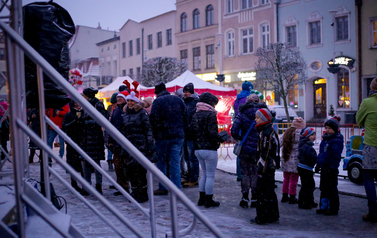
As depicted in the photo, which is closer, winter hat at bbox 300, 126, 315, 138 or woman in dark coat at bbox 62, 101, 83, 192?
winter hat at bbox 300, 126, 315, 138

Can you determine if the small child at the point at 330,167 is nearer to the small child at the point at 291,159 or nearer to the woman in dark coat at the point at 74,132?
the small child at the point at 291,159

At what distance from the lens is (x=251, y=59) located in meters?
32.3

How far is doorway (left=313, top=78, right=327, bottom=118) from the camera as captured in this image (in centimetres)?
2850

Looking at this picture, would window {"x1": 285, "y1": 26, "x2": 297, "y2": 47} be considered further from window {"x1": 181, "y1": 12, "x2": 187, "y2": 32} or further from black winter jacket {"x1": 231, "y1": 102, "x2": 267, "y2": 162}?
black winter jacket {"x1": 231, "y1": 102, "x2": 267, "y2": 162}

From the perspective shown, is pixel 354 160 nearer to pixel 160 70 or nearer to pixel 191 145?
pixel 191 145

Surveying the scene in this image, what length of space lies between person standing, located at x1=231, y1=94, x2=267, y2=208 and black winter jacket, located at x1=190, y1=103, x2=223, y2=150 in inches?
14.5

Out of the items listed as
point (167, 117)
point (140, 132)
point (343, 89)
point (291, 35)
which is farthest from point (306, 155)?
point (291, 35)

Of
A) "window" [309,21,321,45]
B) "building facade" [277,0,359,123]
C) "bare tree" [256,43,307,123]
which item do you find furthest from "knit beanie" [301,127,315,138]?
"window" [309,21,321,45]

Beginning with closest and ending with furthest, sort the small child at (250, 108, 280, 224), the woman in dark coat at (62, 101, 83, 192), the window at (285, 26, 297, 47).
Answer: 1. the small child at (250, 108, 280, 224)
2. the woman in dark coat at (62, 101, 83, 192)
3. the window at (285, 26, 297, 47)

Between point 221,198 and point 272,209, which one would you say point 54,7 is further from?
point 221,198

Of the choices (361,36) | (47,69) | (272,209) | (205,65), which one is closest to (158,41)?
(205,65)

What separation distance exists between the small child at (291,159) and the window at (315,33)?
23585mm

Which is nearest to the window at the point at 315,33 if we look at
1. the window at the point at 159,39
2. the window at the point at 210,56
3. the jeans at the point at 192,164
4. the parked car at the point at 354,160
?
the window at the point at 210,56

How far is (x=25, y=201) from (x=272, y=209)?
12.9 feet
